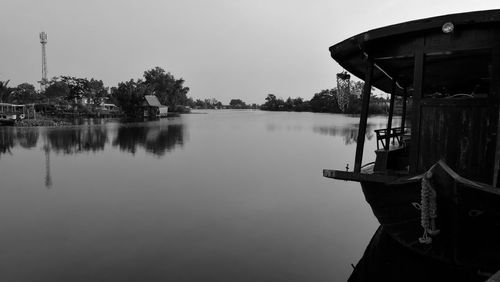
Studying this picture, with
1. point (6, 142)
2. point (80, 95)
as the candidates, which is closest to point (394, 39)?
point (6, 142)

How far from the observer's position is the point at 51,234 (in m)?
7.34

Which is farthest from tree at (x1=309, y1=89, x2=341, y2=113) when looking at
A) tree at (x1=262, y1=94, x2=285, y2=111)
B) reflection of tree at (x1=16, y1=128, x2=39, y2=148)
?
reflection of tree at (x1=16, y1=128, x2=39, y2=148)

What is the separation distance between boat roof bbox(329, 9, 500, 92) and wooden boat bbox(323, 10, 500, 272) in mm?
12

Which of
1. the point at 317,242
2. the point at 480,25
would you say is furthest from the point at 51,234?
the point at 480,25

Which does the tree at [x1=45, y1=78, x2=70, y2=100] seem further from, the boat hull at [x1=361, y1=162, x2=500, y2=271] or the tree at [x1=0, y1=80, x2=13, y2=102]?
the boat hull at [x1=361, y1=162, x2=500, y2=271]

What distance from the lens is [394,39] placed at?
5113mm

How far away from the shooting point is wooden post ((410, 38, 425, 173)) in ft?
16.0

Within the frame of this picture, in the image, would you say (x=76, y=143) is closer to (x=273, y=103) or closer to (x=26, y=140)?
(x=26, y=140)

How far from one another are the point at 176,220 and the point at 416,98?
5808mm

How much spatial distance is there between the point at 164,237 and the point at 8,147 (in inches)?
675

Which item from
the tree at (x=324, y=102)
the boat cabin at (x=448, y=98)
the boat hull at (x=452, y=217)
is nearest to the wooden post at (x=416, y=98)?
the boat cabin at (x=448, y=98)

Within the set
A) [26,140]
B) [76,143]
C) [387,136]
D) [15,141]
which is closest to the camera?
[387,136]

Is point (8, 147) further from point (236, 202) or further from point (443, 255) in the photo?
point (443, 255)

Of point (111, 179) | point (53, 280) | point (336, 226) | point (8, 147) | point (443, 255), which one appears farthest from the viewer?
point (8, 147)
